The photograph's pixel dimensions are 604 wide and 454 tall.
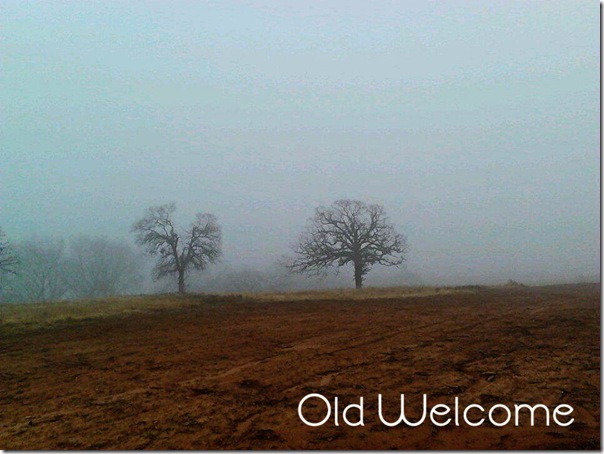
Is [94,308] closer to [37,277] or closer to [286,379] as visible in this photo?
[286,379]

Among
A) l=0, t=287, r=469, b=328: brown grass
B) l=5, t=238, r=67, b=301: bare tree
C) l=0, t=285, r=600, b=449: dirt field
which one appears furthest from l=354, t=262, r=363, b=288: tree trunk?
l=5, t=238, r=67, b=301: bare tree

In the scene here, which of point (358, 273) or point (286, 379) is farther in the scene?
point (358, 273)

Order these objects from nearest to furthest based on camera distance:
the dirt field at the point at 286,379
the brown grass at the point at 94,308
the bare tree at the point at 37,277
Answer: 1. the dirt field at the point at 286,379
2. the brown grass at the point at 94,308
3. the bare tree at the point at 37,277

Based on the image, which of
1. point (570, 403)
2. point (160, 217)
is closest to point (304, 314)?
point (570, 403)

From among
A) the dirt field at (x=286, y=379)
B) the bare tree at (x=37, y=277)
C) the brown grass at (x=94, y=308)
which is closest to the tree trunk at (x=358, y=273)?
the brown grass at (x=94, y=308)

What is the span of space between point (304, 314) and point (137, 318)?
712cm

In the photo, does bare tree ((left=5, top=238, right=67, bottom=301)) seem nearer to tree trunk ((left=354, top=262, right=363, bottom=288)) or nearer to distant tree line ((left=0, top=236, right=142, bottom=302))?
distant tree line ((left=0, top=236, right=142, bottom=302))

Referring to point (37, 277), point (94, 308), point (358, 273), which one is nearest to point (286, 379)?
point (94, 308)

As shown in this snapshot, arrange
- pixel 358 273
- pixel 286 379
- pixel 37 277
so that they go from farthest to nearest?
pixel 37 277, pixel 358 273, pixel 286 379

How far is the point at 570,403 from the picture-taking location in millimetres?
5258

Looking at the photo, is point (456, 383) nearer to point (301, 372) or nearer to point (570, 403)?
point (570, 403)

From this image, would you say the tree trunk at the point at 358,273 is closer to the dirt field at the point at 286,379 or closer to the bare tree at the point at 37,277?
the dirt field at the point at 286,379

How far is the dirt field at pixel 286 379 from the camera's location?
4.68 metres

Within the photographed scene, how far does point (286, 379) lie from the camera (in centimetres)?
668
